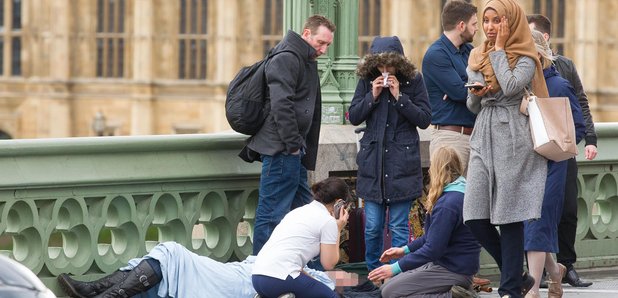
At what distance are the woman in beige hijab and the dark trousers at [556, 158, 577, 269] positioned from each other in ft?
5.70

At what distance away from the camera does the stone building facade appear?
6106cm

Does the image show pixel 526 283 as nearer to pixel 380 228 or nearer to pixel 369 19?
pixel 380 228

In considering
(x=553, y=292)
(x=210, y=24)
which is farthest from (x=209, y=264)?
(x=210, y=24)

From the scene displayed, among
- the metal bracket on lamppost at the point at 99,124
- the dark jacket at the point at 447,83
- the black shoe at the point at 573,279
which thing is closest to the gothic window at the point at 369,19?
the metal bracket on lamppost at the point at 99,124

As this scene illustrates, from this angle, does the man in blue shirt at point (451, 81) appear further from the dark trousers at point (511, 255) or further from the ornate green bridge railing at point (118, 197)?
the dark trousers at point (511, 255)

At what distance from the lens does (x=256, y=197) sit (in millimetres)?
14031

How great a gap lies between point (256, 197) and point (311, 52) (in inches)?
40.6

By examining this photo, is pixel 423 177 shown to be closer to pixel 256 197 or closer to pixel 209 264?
pixel 256 197

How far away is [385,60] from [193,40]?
49264 mm

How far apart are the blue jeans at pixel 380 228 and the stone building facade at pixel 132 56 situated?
45766mm

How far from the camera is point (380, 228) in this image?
1373 centimetres

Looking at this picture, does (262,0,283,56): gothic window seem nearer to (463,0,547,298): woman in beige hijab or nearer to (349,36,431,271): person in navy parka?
(349,36,431,271): person in navy parka

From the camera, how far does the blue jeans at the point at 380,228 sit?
44.8ft

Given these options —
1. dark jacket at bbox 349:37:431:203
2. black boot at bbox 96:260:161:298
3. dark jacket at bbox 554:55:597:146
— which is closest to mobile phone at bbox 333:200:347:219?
dark jacket at bbox 349:37:431:203
